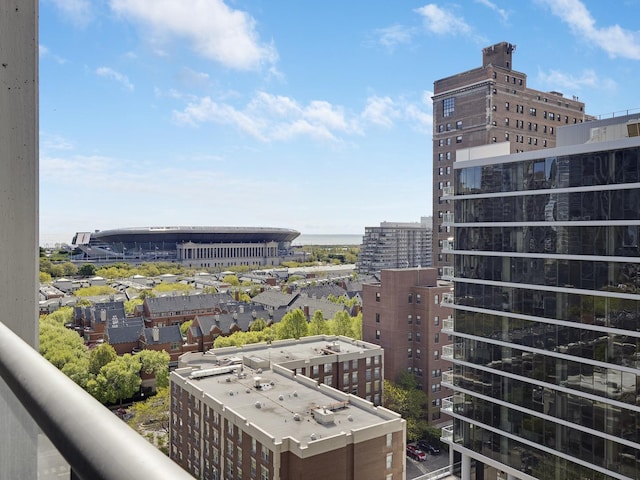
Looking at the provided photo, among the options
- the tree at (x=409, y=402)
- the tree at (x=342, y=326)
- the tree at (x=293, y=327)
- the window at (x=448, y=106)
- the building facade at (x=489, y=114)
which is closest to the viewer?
the tree at (x=409, y=402)

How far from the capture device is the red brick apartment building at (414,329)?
2489 cm

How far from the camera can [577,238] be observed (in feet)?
34.6

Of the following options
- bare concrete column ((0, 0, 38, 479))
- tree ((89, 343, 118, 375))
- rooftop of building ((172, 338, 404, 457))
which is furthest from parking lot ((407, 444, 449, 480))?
bare concrete column ((0, 0, 38, 479))

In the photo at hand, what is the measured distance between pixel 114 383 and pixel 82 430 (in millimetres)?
25707

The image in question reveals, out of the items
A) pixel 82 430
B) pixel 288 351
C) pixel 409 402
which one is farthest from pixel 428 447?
pixel 82 430

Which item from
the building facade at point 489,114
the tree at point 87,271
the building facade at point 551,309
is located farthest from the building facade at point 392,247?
the building facade at point 551,309

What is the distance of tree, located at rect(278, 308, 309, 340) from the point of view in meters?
28.5

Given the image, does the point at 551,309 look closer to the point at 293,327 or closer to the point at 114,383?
the point at 293,327

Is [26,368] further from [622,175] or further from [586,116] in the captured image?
[586,116]

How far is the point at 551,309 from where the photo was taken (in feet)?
36.3

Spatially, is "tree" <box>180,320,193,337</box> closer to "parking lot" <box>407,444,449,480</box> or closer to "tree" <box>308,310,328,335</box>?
"tree" <box>308,310,328,335</box>

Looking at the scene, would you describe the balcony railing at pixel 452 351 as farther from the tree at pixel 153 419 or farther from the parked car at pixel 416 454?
the tree at pixel 153 419

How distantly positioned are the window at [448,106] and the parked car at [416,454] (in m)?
18.7

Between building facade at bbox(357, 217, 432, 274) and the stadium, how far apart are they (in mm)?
23379
